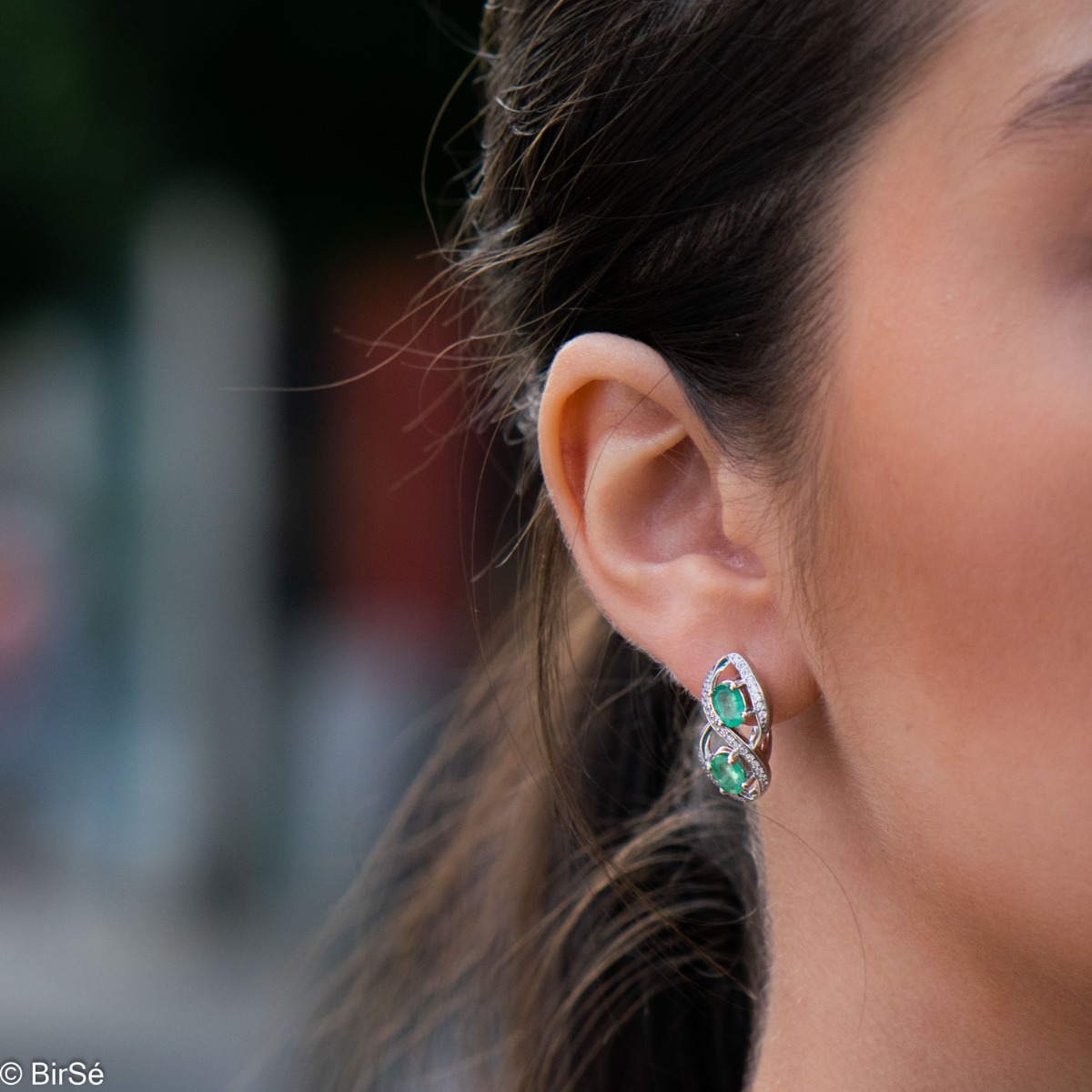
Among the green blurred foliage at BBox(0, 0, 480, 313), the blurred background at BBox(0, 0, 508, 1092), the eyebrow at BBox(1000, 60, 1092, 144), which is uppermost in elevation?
the green blurred foliage at BBox(0, 0, 480, 313)

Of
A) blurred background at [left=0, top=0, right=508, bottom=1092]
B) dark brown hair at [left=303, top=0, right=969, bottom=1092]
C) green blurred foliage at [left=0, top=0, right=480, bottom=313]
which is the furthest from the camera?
blurred background at [left=0, top=0, right=508, bottom=1092]

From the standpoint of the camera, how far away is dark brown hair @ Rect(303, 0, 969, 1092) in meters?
1.25

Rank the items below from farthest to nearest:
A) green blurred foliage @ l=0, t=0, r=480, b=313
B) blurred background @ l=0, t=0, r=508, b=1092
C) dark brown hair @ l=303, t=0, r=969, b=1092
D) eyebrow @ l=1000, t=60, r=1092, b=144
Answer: blurred background @ l=0, t=0, r=508, b=1092 < green blurred foliage @ l=0, t=0, r=480, b=313 < dark brown hair @ l=303, t=0, r=969, b=1092 < eyebrow @ l=1000, t=60, r=1092, b=144

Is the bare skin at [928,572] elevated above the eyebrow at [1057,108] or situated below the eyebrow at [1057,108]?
below

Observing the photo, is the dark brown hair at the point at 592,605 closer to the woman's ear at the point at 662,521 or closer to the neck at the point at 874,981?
the woman's ear at the point at 662,521

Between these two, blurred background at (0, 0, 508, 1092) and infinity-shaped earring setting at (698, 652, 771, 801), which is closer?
infinity-shaped earring setting at (698, 652, 771, 801)

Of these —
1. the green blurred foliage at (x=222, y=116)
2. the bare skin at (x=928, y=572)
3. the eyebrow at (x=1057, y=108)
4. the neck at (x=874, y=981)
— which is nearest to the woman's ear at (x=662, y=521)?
the bare skin at (x=928, y=572)

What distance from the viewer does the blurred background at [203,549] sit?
525 cm

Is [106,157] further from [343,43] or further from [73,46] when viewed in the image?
[343,43]

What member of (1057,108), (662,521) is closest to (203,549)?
(662,521)

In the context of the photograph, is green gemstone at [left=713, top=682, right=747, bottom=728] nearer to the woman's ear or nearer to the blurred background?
the woman's ear

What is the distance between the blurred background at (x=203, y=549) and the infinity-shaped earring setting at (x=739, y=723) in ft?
12.6

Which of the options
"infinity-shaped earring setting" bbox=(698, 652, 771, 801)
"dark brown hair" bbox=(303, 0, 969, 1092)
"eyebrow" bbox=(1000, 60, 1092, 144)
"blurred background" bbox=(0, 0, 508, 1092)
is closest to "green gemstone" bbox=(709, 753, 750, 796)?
"infinity-shaped earring setting" bbox=(698, 652, 771, 801)

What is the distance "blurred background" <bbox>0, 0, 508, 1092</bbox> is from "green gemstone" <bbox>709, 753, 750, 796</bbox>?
383 centimetres
